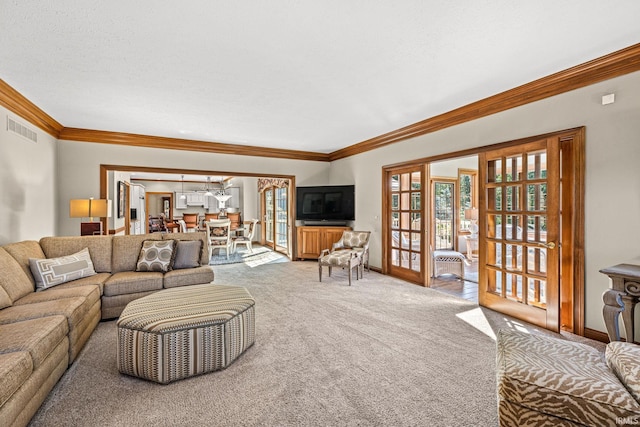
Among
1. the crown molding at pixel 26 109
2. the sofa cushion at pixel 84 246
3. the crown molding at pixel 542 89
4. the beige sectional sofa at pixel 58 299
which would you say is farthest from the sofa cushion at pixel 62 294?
the crown molding at pixel 542 89

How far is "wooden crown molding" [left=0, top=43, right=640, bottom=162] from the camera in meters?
2.66

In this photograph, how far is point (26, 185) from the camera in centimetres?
385

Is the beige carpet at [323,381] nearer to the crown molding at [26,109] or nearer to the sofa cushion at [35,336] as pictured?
the sofa cushion at [35,336]

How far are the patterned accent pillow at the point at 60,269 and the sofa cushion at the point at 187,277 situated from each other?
0.85 meters

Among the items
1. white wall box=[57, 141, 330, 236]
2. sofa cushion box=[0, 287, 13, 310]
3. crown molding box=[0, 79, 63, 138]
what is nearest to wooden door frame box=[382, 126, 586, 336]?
white wall box=[57, 141, 330, 236]

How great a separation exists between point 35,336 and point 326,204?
5.37 meters

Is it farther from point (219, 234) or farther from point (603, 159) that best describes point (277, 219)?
point (603, 159)

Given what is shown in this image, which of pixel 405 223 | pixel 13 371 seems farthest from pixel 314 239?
pixel 13 371

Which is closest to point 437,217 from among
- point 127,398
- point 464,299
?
point 464,299

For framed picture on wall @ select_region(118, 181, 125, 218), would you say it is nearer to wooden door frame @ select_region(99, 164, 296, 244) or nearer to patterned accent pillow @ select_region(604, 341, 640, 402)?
wooden door frame @ select_region(99, 164, 296, 244)

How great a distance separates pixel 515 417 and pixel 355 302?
2654 mm

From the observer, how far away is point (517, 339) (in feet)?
5.77

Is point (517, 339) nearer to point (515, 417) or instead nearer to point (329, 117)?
point (515, 417)

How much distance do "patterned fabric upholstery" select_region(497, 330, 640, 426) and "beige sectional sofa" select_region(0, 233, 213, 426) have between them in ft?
8.01
